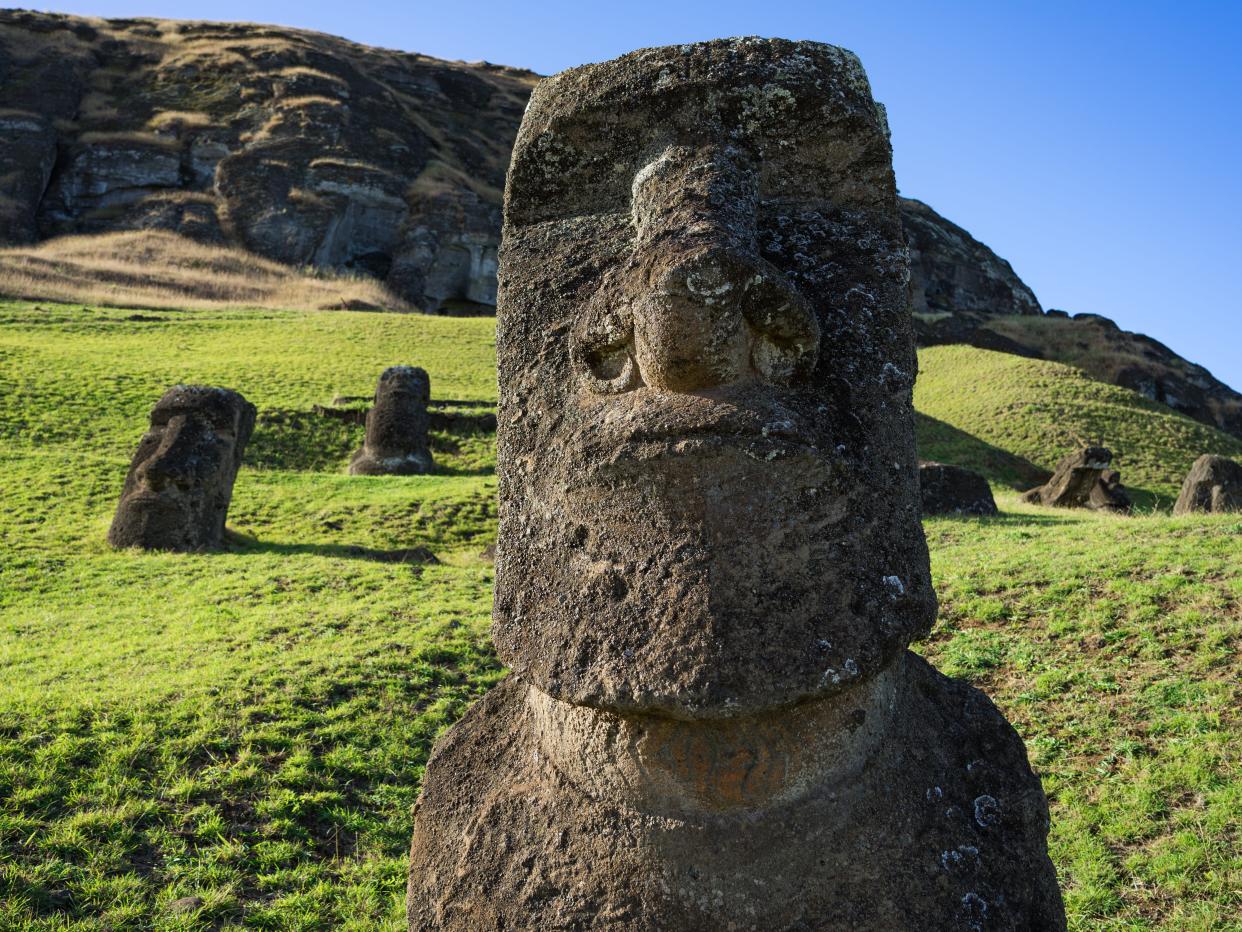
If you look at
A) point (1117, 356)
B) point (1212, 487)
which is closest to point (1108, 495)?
point (1212, 487)

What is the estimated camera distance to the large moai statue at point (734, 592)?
227 cm

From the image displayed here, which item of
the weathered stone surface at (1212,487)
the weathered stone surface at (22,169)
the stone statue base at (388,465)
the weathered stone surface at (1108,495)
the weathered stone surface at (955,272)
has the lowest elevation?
the stone statue base at (388,465)

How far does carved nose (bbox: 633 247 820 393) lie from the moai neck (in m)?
0.81

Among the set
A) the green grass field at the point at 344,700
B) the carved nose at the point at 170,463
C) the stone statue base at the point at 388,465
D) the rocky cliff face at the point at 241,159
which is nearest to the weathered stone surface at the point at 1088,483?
the green grass field at the point at 344,700

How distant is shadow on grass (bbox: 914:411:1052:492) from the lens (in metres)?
Answer: 26.6

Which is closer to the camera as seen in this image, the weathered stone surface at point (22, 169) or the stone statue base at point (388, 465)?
the stone statue base at point (388, 465)

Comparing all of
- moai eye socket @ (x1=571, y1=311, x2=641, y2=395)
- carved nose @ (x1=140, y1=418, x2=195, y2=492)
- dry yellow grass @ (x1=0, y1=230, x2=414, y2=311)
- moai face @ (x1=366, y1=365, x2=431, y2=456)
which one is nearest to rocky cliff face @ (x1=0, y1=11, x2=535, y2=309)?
dry yellow grass @ (x1=0, y1=230, x2=414, y2=311)

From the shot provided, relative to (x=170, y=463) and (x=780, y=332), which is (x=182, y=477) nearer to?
(x=170, y=463)

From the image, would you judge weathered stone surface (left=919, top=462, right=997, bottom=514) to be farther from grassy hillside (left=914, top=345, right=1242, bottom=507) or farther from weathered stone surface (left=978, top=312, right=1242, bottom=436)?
weathered stone surface (left=978, top=312, right=1242, bottom=436)

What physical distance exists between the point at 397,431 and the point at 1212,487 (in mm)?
15126

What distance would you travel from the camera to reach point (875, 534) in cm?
239

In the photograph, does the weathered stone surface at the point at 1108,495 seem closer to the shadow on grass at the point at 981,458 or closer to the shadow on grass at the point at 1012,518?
the shadow on grass at the point at 1012,518

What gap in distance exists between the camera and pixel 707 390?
2.43 m

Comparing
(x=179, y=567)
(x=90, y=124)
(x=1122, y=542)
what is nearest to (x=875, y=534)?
Result: (x=1122, y=542)
